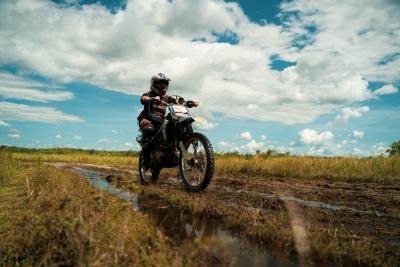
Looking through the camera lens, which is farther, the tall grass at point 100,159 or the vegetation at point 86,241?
the tall grass at point 100,159

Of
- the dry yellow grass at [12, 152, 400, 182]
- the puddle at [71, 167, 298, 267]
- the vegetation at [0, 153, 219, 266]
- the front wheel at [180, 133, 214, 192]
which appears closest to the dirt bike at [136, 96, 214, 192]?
the front wheel at [180, 133, 214, 192]

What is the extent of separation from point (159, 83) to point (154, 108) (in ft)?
1.94

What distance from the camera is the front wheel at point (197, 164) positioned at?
6.41 meters

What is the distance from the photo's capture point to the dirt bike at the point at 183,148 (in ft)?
21.5

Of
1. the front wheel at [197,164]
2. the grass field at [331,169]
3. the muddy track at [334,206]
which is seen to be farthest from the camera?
the grass field at [331,169]

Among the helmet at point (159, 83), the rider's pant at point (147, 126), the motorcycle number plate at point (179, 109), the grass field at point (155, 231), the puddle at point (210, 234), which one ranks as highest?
the helmet at point (159, 83)

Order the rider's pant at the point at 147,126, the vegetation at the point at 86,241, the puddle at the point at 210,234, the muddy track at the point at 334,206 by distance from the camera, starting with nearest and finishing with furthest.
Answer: the vegetation at the point at 86,241, the puddle at the point at 210,234, the muddy track at the point at 334,206, the rider's pant at the point at 147,126

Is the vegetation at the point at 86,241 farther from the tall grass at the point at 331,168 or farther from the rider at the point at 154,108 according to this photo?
the tall grass at the point at 331,168

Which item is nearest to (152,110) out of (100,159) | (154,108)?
(154,108)

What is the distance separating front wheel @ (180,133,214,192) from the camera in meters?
6.41

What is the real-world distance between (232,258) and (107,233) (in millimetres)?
941

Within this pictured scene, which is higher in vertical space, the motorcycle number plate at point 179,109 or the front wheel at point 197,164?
the motorcycle number plate at point 179,109

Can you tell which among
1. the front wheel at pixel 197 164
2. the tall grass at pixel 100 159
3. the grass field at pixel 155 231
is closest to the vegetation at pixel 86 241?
the grass field at pixel 155 231

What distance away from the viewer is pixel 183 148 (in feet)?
23.4
